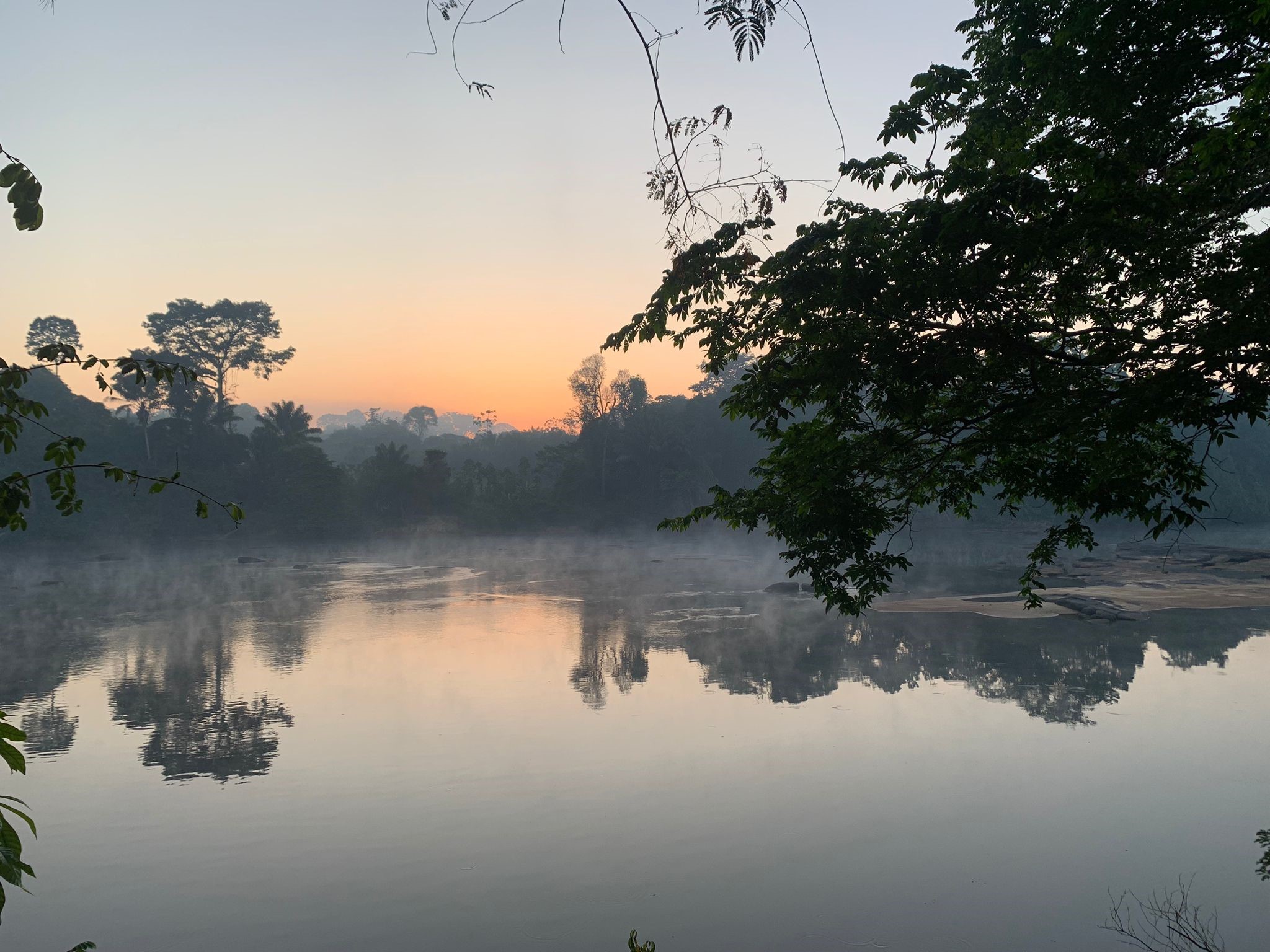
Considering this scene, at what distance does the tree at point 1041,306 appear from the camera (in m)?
6.87

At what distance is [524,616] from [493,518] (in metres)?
38.9

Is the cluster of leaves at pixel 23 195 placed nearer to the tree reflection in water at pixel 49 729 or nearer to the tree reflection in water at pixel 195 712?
the tree reflection in water at pixel 195 712

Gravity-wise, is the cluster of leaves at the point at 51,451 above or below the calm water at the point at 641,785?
above

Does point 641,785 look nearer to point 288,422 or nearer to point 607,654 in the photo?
point 607,654

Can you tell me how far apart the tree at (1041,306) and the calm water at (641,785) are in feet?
15.4

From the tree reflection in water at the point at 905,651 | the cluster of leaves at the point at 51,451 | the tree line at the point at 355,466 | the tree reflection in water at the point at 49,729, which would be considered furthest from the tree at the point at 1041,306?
the tree line at the point at 355,466

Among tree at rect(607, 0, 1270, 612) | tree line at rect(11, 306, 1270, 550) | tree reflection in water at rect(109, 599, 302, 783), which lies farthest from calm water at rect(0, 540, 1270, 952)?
tree line at rect(11, 306, 1270, 550)

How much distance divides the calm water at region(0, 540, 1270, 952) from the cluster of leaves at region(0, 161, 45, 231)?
29.6 feet

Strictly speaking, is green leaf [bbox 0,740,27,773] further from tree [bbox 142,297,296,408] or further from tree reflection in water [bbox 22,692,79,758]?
tree [bbox 142,297,296,408]

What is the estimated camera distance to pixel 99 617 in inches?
1276

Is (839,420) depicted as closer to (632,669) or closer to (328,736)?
(328,736)

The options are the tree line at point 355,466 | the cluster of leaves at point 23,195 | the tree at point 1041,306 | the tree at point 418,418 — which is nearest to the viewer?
the cluster of leaves at point 23,195

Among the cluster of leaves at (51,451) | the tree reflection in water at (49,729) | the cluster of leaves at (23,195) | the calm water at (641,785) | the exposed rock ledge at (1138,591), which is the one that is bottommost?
the calm water at (641,785)

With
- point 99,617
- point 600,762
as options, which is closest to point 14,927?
point 600,762
